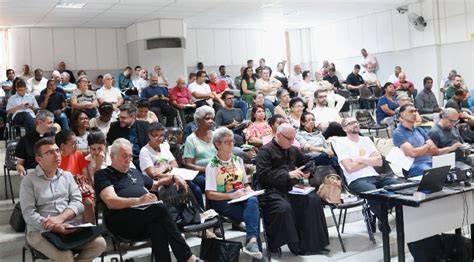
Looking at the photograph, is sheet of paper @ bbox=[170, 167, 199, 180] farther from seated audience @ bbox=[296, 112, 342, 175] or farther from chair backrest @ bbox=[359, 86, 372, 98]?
chair backrest @ bbox=[359, 86, 372, 98]

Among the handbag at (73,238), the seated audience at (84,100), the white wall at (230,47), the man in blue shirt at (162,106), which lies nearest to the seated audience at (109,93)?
the seated audience at (84,100)

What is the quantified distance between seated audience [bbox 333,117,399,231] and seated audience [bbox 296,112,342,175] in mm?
361

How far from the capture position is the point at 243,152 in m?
5.93

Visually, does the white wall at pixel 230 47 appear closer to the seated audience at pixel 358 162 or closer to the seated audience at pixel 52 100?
the seated audience at pixel 52 100

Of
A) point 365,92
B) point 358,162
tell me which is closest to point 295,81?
point 365,92

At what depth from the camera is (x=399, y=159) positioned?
5371mm

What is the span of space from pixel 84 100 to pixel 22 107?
90 centimetres

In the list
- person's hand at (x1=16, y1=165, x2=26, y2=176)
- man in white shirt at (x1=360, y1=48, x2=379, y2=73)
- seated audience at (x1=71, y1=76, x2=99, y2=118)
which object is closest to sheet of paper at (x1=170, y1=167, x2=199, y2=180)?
person's hand at (x1=16, y1=165, x2=26, y2=176)

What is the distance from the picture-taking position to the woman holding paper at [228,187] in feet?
14.6

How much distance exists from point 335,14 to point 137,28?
5.31m

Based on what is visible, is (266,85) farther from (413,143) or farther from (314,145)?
(413,143)

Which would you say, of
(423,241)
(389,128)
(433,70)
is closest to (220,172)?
(423,241)

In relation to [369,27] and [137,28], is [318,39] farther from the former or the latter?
[137,28]

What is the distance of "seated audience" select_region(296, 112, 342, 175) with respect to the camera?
5.86 meters
